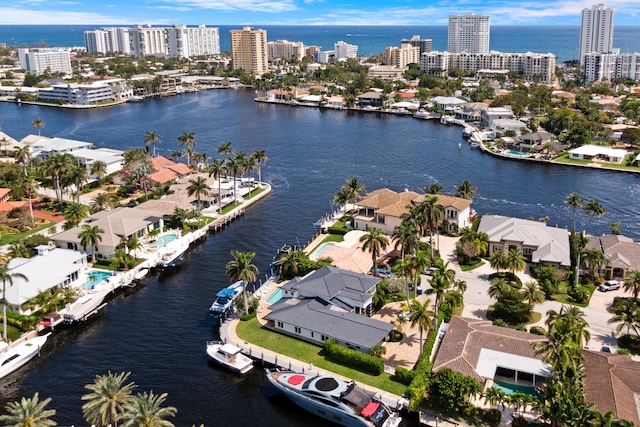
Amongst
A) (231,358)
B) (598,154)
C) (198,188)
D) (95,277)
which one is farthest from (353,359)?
(598,154)

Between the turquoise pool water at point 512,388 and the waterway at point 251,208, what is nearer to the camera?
the turquoise pool water at point 512,388

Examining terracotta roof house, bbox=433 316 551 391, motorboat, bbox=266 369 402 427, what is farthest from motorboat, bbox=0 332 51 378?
terracotta roof house, bbox=433 316 551 391

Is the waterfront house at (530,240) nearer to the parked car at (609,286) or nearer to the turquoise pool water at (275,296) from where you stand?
the parked car at (609,286)

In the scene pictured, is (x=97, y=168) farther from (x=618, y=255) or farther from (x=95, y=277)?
(x=618, y=255)

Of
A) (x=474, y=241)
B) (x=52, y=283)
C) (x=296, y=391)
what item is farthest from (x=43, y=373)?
(x=474, y=241)

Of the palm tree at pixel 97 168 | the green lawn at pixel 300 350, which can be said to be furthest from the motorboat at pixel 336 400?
the palm tree at pixel 97 168

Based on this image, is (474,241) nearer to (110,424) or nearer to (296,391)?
(296,391)
